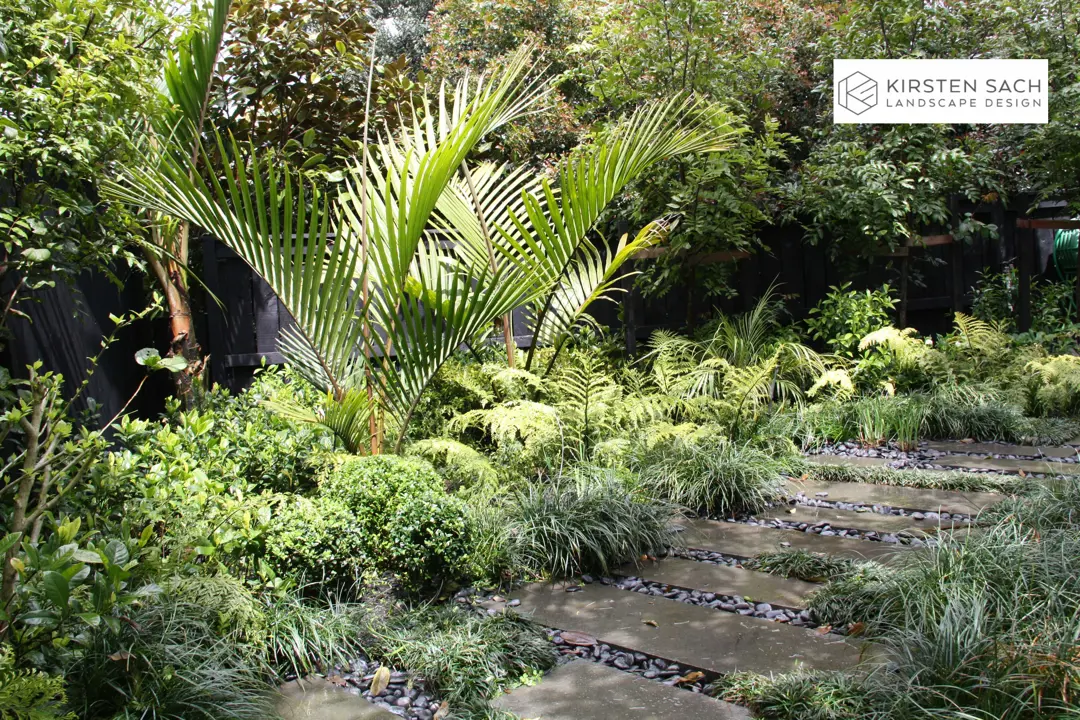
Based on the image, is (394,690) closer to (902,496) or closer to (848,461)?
(902,496)

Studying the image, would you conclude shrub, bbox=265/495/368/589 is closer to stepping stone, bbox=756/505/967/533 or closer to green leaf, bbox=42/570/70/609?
green leaf, bbox=42/570/70/609

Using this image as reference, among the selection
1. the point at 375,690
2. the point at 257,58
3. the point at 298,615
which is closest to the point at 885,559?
the point at 375,690

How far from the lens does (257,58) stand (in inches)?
220

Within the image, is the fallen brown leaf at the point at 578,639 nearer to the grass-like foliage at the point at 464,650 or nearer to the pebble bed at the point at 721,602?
the grass-like foliage at the point at 464,650

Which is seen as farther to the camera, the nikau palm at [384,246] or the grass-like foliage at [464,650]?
the nikau palm at [384,246]

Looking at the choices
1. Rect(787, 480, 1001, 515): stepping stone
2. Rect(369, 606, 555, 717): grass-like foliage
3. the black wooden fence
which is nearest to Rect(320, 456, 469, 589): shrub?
Rect(369, 606, 555, 717): grass-like foliage

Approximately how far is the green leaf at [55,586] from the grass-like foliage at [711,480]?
2863 millimetres

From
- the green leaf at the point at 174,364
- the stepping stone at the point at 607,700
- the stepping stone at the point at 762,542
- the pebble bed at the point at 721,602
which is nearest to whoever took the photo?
the stepping stone at the point at 607,700

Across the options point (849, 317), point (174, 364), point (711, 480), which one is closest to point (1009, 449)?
point (849, 317)

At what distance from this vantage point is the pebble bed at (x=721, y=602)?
3039mm

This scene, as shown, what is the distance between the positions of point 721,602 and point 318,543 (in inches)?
61.1

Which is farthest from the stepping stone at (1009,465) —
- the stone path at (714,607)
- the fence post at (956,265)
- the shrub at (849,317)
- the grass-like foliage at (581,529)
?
the fence post at (956,265)

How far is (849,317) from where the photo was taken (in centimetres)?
684

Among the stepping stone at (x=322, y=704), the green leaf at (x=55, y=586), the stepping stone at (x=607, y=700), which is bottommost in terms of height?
the stepping stone at (x=322, y=704)
